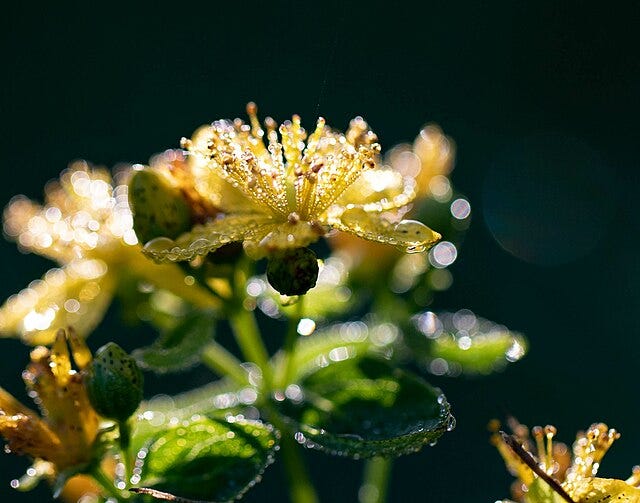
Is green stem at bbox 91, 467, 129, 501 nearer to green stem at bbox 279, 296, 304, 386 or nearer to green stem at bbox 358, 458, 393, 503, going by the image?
green stem at bbox 279, 296, 304, 386

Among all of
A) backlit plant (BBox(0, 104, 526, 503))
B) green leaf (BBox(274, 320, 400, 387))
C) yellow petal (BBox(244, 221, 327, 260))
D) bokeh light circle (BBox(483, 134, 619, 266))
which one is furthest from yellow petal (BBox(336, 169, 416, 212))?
bokeh light circle (BBox(483, 134, 619, 266))

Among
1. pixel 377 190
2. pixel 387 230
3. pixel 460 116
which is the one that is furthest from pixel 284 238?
pixel 460 116

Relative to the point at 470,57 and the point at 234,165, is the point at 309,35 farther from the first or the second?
the point at 234,165

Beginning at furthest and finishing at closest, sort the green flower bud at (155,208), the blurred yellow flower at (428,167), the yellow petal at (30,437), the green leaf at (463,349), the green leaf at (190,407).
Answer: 1. the blurred yellow flower at (428,167)
2. the green leaf at (463,349)
3. the green leaf at (190,407)
4. the green flower bud at (155,208)
5. the yellow petal at (30,437)

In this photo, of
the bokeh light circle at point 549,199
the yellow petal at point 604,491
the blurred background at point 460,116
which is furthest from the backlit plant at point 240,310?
the bokeh light circle at point 549,199

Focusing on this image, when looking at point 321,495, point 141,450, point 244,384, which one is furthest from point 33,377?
point 321,495

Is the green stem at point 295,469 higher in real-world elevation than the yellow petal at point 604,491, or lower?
higher

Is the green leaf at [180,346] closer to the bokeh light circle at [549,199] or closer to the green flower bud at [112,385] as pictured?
the green flower bud at [112,385]
